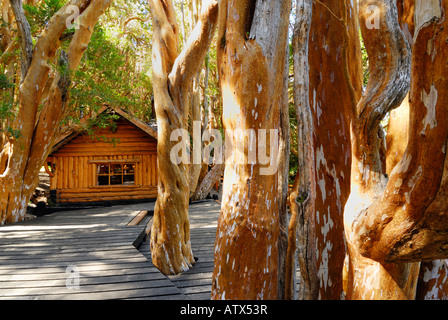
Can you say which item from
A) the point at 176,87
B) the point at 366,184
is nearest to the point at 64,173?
the point at 176,87

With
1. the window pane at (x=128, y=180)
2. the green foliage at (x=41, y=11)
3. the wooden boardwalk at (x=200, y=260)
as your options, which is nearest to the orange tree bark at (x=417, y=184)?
the wooden boardwalk at (x=200, y=260)

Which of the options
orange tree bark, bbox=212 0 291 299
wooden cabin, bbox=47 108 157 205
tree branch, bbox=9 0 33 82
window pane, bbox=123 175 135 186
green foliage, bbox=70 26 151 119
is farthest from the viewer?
window pane, bbox=123 175 135 186

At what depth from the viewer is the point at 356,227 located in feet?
5.61

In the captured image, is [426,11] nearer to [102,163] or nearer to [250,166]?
[250,166]

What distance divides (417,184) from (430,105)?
1.10 ft

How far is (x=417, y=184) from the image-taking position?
4.23 feet

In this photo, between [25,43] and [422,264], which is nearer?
[422,264]

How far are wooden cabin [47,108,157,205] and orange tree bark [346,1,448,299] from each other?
39.1 feet

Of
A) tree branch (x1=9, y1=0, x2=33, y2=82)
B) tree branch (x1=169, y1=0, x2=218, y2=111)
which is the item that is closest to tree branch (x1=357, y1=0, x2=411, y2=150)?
tree branch (x1=169, y1=0, x2=218, y2=111)

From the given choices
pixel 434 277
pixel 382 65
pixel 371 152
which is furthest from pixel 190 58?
pixel 434 277

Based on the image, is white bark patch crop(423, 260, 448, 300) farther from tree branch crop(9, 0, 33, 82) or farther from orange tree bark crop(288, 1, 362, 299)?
tree branch crop(9, 0, 33, 82)

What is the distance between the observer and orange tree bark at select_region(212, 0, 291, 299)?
212cm

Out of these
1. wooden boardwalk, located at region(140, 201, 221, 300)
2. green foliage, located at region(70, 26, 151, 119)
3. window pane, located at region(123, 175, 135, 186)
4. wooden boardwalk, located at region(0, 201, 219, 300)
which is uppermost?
green foliage, located at region(70, 26, 151, 119)

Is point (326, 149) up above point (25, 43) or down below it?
below
